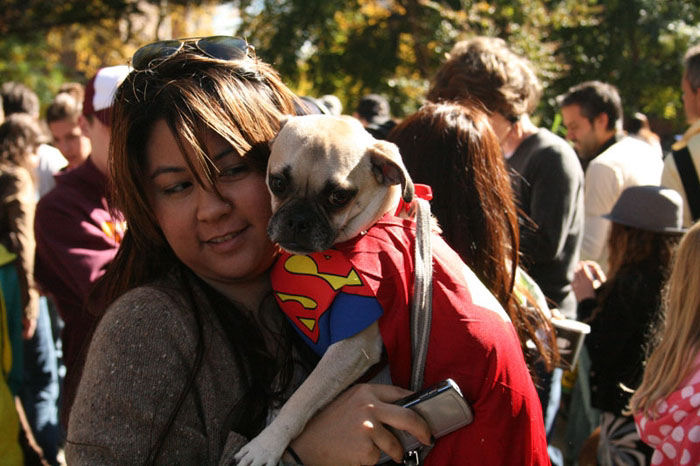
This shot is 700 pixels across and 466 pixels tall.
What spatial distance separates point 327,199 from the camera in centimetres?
222

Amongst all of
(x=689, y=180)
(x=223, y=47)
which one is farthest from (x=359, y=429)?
(x=689, y=180)

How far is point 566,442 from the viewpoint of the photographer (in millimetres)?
5660

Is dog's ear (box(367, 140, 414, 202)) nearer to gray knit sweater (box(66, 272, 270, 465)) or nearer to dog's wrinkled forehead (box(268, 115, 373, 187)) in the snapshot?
dog's wrinkled forehead (box(268, 115, 373, 187))

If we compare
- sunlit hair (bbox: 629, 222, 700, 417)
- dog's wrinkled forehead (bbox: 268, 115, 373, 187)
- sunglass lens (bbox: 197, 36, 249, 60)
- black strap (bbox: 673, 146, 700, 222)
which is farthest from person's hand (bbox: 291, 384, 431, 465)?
black strap (bbox: 673, 146, 700, 222)

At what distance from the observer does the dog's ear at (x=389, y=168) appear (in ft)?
7.04

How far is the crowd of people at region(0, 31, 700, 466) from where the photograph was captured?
1801 millimetres

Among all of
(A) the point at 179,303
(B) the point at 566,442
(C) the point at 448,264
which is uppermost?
(C) the point at 448,264

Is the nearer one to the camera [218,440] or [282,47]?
[218,440]

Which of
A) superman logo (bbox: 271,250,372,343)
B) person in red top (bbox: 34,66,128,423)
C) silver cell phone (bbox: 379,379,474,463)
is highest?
superman logo (bbox: 271,250,372,343)

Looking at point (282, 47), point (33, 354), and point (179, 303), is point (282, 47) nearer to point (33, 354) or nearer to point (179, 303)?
point (33, 354)

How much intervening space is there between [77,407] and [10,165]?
13.8 ft

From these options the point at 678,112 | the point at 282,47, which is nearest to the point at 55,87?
the point at 282,47

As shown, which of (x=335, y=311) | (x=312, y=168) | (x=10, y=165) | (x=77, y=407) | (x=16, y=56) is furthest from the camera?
(x=16, y=56)

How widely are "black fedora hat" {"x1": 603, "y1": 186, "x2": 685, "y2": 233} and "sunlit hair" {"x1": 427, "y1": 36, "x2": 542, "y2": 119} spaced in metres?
0.93
